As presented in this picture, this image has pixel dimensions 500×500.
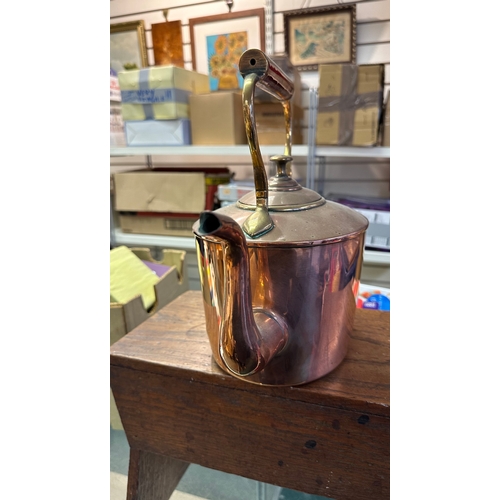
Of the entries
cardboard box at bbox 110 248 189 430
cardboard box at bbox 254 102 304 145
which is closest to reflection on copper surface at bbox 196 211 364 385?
cardboard box at bbox 110 248 189 430

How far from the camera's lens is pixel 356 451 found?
49 cm

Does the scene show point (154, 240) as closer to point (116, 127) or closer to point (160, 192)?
point (160, 192)

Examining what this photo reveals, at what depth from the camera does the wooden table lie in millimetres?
485

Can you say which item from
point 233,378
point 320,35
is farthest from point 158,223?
point 233,378

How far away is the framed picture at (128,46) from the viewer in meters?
1.75

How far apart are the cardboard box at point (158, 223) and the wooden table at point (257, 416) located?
0.96 m

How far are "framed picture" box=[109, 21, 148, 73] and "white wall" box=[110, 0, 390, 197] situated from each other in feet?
0.11

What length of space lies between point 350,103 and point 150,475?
1102 millimetres

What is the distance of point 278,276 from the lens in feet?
1.37

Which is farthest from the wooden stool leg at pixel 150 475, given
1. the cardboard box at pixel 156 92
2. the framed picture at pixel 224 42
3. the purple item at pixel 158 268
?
the framed picture at pixel 224 42

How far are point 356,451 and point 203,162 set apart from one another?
159 centimetres

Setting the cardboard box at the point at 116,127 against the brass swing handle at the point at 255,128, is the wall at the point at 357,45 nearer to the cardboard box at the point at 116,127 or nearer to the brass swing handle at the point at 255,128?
the cardboard box at the point at 116,127

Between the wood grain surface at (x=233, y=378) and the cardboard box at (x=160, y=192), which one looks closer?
the wood grain surface at (x=233, y=378)

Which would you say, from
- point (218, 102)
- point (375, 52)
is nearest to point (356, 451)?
point (218, 102)
